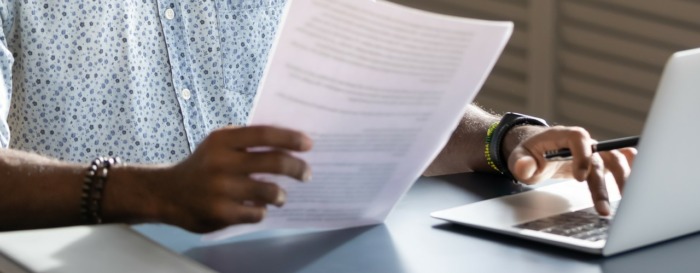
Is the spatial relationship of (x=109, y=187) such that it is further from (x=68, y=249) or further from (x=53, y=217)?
(x=68, y=249)

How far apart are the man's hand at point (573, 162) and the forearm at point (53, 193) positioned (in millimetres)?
489

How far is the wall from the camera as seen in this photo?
3291 mm

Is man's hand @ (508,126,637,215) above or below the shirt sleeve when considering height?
below

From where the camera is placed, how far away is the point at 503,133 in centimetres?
176

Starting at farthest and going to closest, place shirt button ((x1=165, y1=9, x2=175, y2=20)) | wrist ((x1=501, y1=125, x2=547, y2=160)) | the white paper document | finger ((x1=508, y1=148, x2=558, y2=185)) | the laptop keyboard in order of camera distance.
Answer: shirt button ((x1=165, y1=9, x2=175, y2=20)) < wrist ((x1=501, y1=125, x2=547, y2=160)) < finger ((x1=508, y1=148, x2=558, y2=185)) < the laptop keyboard < the white paper document

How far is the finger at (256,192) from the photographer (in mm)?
1233

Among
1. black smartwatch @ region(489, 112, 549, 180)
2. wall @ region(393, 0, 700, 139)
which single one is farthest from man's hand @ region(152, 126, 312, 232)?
wall @ region(393, 0, 700, 139)

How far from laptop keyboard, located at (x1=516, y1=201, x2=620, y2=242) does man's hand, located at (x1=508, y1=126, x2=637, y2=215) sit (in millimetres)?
22

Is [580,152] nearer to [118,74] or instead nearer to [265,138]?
[265,138]

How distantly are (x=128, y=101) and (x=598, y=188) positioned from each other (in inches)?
34.3

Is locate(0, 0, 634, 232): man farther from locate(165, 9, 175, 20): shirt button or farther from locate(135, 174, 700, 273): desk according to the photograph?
locate(135, 174, 700, 273): desk

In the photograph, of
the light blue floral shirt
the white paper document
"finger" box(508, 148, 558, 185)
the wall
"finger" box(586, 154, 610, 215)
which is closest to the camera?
the white paper document

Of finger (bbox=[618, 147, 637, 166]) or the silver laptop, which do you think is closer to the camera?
the silver laptop

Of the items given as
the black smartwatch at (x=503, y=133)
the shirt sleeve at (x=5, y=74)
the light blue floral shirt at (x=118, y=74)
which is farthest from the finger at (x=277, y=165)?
the light blue floral shirt at (x=118, y=74)
